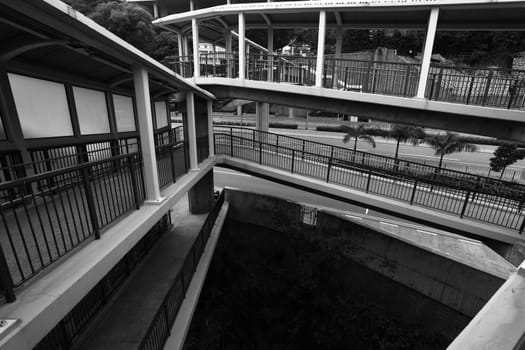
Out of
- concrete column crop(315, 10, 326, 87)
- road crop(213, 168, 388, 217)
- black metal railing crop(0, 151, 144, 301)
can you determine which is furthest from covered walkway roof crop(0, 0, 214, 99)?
road crop(213, 168, 388, 217)

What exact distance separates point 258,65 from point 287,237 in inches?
321

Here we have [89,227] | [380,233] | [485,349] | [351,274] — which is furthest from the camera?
[351,274]

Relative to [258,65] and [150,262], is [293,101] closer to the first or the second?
[258,65]

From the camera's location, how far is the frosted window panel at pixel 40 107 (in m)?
4.15

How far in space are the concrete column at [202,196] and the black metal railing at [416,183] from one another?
150 cm

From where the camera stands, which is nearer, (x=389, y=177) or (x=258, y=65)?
(x=389, y=177)

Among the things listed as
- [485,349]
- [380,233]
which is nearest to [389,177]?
[380,233]

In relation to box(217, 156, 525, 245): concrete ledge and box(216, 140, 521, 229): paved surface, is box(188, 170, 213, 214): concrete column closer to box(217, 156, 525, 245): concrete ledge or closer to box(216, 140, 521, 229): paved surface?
box(217, 156, 525, 245): concrete ledge

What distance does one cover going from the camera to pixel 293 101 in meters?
9.76

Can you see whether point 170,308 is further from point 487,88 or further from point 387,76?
point 487,88

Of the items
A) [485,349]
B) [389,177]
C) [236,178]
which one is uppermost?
Result: [485,349]

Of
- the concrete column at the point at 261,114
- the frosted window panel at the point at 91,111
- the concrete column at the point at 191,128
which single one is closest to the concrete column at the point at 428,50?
the concrete column at the point at 191,128

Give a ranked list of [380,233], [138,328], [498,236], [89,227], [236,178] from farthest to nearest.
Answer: [236,178]
[380,233]
[498,236]
[138,328]
[89,227]

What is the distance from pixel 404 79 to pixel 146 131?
7992 mm
